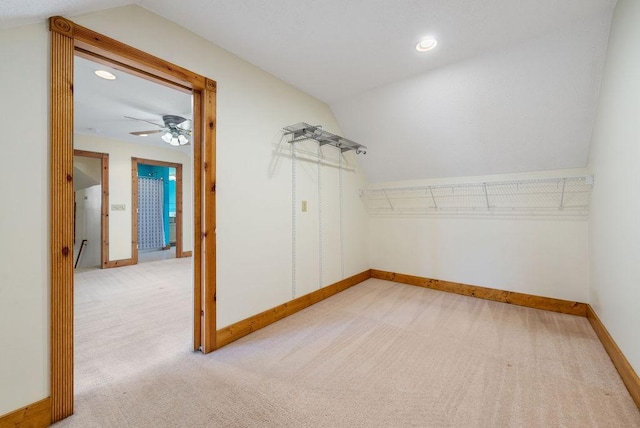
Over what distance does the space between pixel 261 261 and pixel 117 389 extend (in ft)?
4.19

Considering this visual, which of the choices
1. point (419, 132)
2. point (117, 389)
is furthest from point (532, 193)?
point (117, 389)

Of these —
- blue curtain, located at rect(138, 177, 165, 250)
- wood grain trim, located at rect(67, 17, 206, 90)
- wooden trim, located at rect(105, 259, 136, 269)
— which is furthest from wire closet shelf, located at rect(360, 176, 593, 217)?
blue curtain, located at rect(138, 177, 165, 250)

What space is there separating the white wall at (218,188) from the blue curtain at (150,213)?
6384 millimetres

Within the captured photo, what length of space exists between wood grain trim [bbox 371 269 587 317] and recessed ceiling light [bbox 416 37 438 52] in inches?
109

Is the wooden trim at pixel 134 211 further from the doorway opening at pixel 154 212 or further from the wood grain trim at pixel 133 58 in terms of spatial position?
the wood grain trim at pixel 133 58

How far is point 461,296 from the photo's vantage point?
132 inches

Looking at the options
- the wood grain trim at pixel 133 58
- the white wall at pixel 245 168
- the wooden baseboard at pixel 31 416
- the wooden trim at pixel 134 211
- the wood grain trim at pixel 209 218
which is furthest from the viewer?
the wooden trim at pixel 134 211

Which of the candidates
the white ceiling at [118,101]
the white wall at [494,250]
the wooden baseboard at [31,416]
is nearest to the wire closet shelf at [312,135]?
the white wall at [494,250]

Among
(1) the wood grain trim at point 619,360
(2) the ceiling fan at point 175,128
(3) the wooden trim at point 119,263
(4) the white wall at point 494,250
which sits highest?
(2) the ceiling fan at point 175,128

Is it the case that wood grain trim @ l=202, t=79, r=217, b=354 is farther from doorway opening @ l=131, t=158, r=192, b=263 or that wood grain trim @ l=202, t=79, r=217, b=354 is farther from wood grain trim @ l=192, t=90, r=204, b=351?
doorway opening @ l=131, t=158, r=192, b=263

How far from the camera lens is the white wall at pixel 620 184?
149 centimetres

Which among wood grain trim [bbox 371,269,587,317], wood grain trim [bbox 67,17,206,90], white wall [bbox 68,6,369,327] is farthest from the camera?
wood grain trim [bbox 371,269,587,317]

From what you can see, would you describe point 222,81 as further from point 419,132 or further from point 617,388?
point 617,388

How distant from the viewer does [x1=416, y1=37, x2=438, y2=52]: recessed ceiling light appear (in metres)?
2.06
